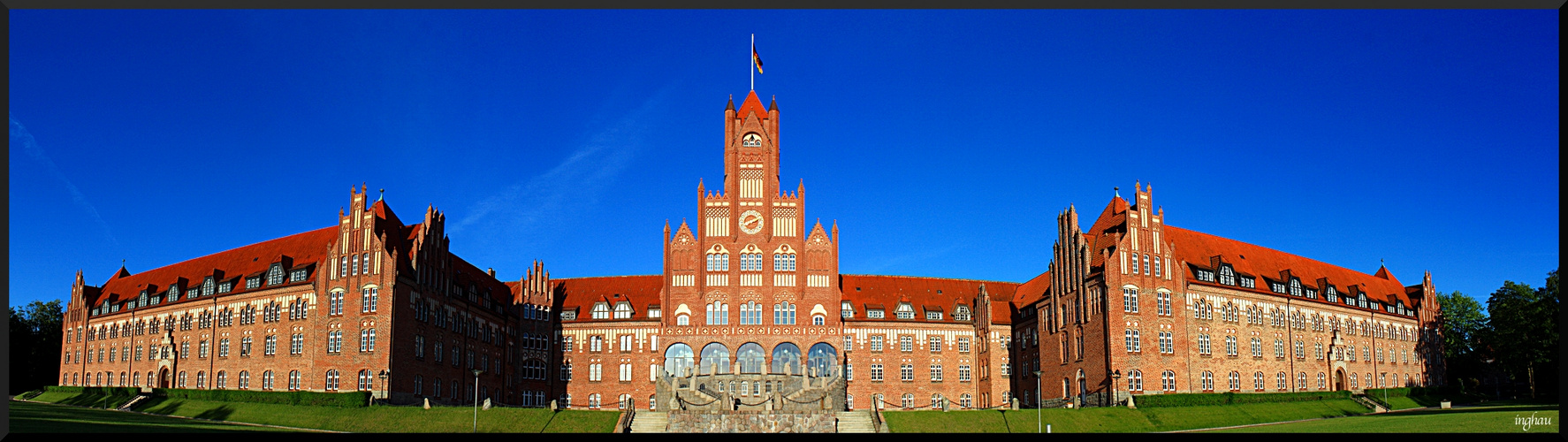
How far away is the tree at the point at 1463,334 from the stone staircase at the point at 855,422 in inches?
2096

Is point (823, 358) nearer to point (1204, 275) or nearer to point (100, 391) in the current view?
point (1204, 275)

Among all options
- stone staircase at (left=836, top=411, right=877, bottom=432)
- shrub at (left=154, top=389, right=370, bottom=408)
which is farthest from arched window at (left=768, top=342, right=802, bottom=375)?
shrub at (left=154, top=389, right=370, bottom=408)

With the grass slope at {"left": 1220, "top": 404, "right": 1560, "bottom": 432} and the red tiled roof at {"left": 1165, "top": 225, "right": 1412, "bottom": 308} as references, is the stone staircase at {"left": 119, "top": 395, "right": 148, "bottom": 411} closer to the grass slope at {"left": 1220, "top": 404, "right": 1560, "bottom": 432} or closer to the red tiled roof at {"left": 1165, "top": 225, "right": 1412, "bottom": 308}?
the grass slope at {"left": 1220, "top": 404, "right": 1560, "bottom": 432}

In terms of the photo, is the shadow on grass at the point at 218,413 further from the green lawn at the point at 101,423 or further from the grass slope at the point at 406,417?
the green lawn at the point at 101,423

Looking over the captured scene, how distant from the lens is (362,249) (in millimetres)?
67875

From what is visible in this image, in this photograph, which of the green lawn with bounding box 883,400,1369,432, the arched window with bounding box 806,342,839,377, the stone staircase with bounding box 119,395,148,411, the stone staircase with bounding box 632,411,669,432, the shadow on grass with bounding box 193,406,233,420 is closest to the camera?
the green lawn with bounding box 883,400,1369,432

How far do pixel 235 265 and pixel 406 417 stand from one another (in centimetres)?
2682

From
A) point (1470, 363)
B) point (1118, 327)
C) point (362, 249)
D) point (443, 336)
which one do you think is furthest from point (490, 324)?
point (1470, 363)

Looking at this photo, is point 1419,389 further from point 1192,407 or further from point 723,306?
point 723,306

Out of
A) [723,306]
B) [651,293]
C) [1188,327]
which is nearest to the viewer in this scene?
[1188,327]

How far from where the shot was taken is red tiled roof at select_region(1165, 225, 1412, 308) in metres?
75.8

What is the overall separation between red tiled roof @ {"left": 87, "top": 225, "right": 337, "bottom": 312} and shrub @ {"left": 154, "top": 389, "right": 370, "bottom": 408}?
26.6 ft

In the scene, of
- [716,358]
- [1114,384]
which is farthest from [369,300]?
[1114,384]

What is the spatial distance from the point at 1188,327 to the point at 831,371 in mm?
24578
